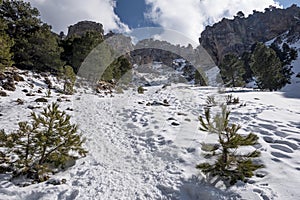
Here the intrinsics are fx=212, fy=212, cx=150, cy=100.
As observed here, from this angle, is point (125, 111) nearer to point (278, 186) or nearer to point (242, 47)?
point (278, 186)

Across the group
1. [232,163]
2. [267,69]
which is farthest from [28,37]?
[267,69]

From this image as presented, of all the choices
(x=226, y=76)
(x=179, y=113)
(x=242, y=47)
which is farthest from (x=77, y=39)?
(x=242, y=47)

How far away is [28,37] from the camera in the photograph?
20188 mm

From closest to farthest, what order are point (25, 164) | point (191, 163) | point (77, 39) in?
point (25, 164) < point (191, 163) < point (77, 39)

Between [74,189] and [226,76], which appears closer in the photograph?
[74,189]

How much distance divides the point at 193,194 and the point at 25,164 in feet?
11.5

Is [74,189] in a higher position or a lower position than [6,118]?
lower

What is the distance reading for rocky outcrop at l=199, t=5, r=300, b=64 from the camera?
84.1 m

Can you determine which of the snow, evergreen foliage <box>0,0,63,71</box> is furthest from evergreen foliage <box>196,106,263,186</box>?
evergreen foliage <box>0,0,63,71</box>

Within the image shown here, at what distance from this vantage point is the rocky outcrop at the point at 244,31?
84125 millimetres

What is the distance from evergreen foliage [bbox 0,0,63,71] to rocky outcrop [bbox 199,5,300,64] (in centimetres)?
7643

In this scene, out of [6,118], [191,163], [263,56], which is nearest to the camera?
[191,163]

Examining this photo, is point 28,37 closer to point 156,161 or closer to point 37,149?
point 37,149

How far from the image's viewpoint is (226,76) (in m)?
33.0
